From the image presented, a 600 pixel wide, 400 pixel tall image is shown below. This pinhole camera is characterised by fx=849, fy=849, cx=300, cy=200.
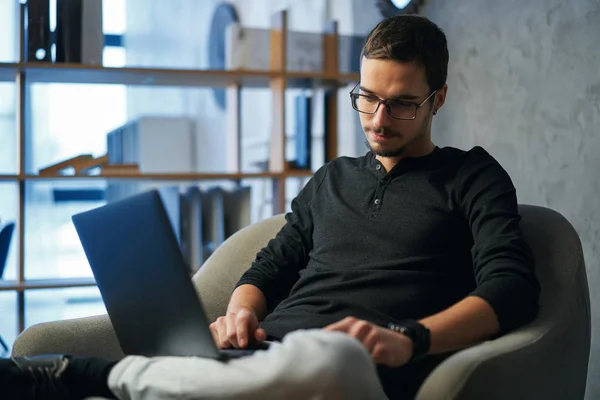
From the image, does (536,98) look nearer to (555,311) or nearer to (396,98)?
(396,98)

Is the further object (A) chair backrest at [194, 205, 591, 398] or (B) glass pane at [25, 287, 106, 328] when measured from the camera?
(B) glass pane at [25, 287, 106, 328]

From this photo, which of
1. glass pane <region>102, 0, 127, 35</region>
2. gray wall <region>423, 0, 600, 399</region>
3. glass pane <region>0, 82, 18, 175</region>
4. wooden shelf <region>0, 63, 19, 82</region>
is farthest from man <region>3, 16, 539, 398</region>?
glass pane <region>102, 0, 127, 35</region>

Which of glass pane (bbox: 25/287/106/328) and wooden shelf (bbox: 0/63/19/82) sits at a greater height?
wooden shelf (bbox: 0/63/19/82)

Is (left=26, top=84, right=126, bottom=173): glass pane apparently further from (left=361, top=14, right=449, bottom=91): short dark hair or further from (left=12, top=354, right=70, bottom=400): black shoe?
(left=12, top=354, right=70, bottom=400): black shoe

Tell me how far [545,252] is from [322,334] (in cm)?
72

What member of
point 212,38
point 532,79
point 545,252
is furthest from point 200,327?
point 212,38

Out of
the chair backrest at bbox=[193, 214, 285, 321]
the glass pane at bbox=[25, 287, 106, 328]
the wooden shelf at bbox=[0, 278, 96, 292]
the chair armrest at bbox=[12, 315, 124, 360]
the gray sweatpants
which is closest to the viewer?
the gray sweatpants

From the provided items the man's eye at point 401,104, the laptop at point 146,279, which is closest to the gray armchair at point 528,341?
the laptop at point 146,279

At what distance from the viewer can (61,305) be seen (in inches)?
242

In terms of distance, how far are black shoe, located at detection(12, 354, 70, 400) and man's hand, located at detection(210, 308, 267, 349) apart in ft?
1.07

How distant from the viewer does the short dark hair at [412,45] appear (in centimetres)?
175

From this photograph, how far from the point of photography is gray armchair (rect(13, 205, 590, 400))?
1.37m

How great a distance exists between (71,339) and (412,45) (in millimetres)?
936

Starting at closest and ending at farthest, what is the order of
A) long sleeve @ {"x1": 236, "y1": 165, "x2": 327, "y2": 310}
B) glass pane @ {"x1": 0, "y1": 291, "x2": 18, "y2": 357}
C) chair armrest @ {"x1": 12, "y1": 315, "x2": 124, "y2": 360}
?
chair armrest @ {"x1": 12, "y1": 315, "x2": 124, "y2": 360}, long sleeve @ {"x1": 236, "y1": 165, "x2": 327, "y2": 310}, glass pane @ {"x1": 0, "y1": 291, "x2": 18, "y2": 357}
